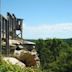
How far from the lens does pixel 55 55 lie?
69.7 metres

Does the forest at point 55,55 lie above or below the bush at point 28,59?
below

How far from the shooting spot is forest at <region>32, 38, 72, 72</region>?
154ft

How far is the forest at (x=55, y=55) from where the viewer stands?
154 feet

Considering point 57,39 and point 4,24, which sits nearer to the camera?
point 4,24

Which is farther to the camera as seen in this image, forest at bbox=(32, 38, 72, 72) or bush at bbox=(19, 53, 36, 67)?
forest at bbox=(32, 38, 72, 72)

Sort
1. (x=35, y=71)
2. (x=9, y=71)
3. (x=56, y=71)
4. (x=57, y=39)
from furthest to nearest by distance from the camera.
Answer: (x=57, y=39), (x=56, y=71), (x=35, y=71), (x=9, y=71)

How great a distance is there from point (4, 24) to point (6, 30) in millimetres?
587

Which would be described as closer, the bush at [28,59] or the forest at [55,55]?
the bush at [28,59]

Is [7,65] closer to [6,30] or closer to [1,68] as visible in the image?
[1,68]

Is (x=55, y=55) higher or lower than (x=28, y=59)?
lower

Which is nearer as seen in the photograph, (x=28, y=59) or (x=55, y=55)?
(x=28, y=59)

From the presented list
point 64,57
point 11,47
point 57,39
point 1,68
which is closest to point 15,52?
point 11,47

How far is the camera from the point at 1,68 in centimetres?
689

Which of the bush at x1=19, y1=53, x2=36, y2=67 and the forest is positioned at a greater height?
the bush at x1=19, y1=53, x2=36, y2=67
